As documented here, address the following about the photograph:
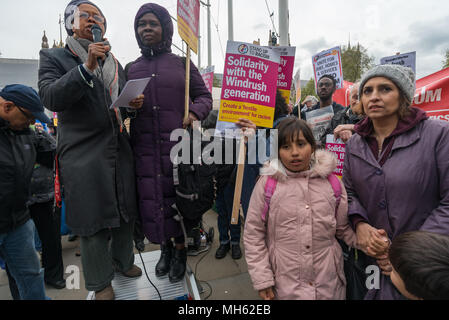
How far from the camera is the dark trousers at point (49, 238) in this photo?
2453mm

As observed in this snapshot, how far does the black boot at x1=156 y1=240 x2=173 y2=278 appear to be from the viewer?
85.4 inches

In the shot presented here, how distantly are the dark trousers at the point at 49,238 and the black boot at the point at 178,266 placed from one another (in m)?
1.37

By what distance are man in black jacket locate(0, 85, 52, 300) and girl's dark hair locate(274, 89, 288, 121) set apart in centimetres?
192

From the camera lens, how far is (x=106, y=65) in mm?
1651

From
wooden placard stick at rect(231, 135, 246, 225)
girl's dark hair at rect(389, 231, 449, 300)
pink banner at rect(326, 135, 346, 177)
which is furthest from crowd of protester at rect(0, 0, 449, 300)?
pink banner at rect(326, 135, 346, 177)

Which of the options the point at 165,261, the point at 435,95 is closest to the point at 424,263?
the point at 165,261

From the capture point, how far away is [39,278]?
177cm

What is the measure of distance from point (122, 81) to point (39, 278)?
5.25 feet

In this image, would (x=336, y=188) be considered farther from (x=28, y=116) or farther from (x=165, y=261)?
(x=28, y=116)

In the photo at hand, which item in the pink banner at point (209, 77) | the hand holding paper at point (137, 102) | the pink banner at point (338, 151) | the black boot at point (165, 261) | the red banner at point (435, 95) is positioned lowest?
the black boot at point (165, 261)

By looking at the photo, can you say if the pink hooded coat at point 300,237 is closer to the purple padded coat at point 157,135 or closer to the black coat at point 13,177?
the purple padded coat at point 157,135

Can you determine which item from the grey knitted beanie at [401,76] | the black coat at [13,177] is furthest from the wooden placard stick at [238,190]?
the black coat at [13,177]
